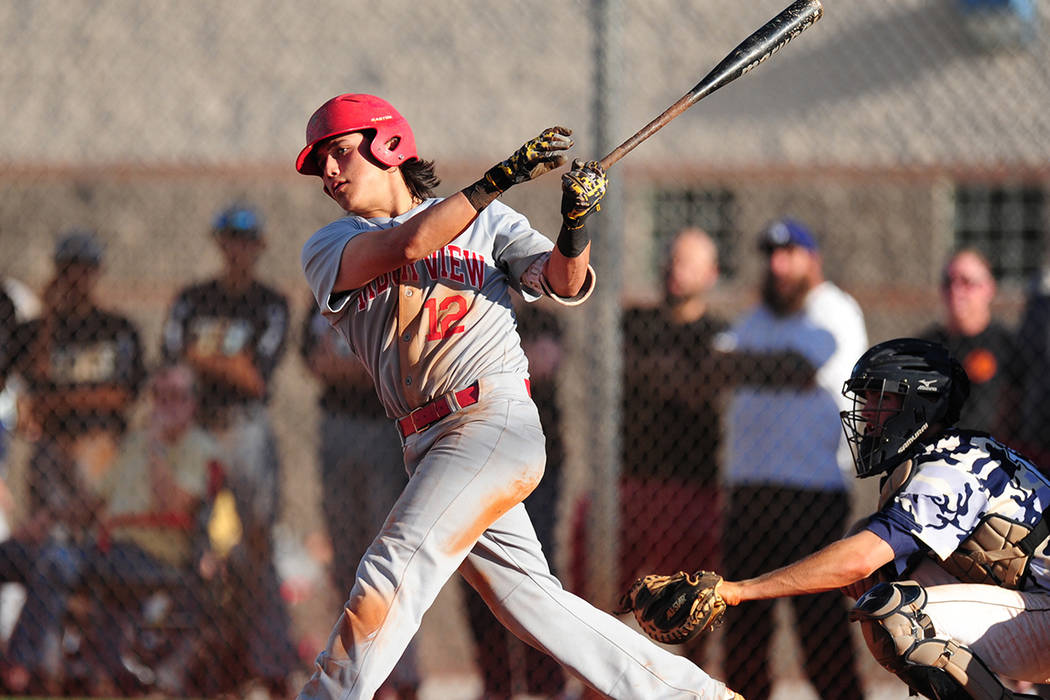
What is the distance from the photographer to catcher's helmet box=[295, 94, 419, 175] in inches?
131

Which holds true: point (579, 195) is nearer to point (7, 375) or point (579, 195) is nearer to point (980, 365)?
point (980, 365)

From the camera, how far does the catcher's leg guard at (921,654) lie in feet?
9.87

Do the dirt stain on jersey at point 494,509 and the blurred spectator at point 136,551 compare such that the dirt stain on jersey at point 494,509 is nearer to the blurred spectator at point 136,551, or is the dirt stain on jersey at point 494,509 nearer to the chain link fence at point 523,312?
the chain link fence at point 523,312

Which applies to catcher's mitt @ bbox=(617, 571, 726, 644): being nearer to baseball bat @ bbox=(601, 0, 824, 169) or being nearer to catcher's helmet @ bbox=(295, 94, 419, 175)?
baseball bat @ bbox=(601, 0, 824, 169)

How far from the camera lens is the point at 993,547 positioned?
3172 mm

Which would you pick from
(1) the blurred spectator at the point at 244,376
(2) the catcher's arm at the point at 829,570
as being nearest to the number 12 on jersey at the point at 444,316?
(2) the catcher's arm at the point at 829,570

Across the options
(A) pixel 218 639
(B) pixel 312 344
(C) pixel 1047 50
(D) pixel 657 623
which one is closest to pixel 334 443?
(B) pixel 312 344

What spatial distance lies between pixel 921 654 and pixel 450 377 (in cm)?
127

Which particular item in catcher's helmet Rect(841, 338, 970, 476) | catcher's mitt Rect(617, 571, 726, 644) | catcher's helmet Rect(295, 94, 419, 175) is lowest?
catcher's mitt Rect(617, 571, 726, 644)

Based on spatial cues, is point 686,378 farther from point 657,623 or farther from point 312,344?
point 657,623

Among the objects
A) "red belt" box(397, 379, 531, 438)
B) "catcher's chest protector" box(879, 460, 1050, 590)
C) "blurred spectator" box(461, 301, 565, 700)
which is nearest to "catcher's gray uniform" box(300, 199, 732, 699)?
"red belt" box(397, 379, 531, 438)

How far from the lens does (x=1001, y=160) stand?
21.2ft

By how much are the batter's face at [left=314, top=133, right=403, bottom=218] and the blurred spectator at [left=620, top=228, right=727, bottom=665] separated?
7.53 ft

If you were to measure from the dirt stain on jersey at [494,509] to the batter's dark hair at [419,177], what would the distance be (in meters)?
0.86
